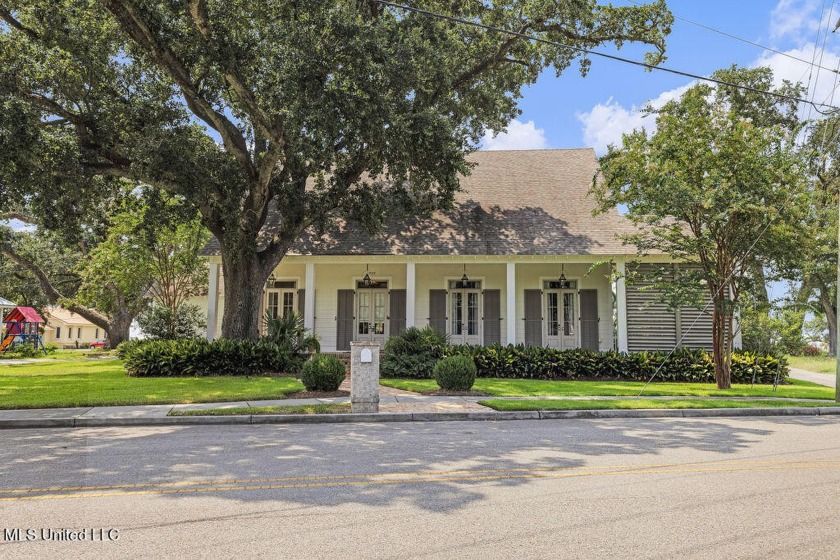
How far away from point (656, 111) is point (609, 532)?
14134 millimetres

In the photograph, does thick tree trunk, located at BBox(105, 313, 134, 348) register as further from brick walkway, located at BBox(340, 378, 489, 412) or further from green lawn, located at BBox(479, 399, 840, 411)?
green lawn, located at BBox(479, 399, 840, 411)

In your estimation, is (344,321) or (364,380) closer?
(364,380)

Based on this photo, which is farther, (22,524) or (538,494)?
(538,494)

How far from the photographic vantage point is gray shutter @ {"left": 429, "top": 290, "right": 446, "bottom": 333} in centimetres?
2127

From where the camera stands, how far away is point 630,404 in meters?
11.6

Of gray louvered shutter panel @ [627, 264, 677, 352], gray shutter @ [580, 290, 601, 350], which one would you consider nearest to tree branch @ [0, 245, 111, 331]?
gray shutter @ [580, 290, 601, 350]

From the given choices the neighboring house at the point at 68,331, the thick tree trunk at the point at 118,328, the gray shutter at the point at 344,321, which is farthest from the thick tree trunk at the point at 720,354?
the neighboring house at the point at 68,331

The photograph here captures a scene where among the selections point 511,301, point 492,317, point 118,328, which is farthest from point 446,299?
point 118,328

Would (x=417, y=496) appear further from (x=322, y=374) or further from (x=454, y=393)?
(x=454, y=393)

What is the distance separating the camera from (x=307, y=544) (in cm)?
387

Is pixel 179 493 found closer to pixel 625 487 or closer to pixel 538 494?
pixel 538 494

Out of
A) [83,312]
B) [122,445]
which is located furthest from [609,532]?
[83,312]

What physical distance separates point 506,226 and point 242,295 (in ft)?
31.1

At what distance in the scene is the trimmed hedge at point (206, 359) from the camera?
1587cm
